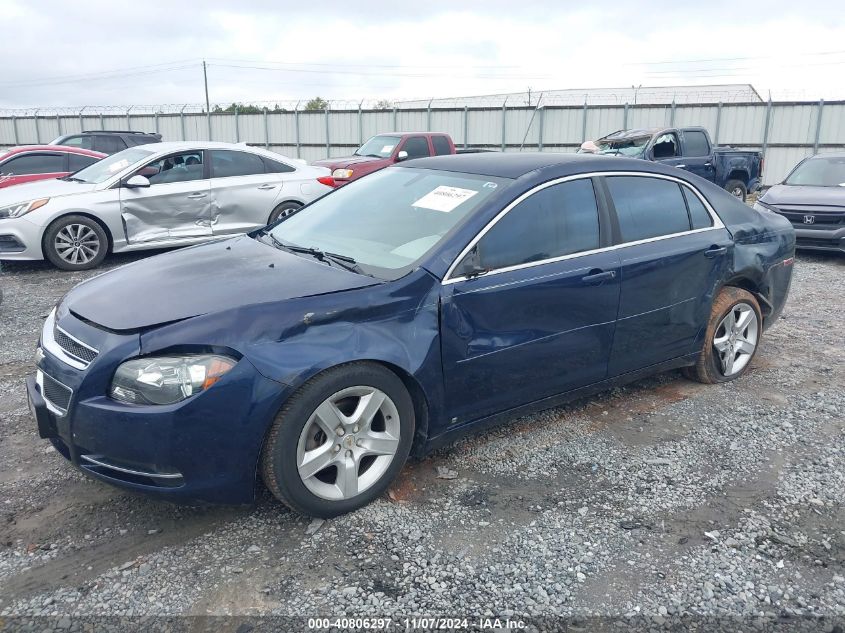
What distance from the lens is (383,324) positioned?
120 inches

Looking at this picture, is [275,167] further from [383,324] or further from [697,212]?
[383,324]

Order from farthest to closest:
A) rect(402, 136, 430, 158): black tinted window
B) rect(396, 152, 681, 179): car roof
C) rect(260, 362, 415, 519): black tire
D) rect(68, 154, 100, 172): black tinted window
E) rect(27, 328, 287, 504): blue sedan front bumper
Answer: rect(402, 136, 430, 158): black tinted window < rect(68, 154, 100, 172): black tinted window < rect(396, 152, 681, 179): car roof < rect(260, 362, 415, 519): black tire < rect(27, 328, 287, 504): blue sedan front bumper

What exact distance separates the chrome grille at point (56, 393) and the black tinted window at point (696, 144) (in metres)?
13.7

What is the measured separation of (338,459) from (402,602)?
2.30 ft

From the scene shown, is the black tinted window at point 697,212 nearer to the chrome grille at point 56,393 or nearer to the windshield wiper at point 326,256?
the windshield wiper at point 326,256

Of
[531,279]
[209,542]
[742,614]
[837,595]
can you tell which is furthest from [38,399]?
[837,595]

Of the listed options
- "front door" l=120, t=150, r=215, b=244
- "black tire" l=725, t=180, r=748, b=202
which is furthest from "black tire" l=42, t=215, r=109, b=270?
"black tire" l=725, t=180, r=748, b=202

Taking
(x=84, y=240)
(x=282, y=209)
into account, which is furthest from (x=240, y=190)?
(x=84, y=240)

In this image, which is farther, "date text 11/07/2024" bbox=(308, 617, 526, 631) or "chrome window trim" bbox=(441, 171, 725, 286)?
"chrome window trim" bbox=(441, 171, 725, 286)

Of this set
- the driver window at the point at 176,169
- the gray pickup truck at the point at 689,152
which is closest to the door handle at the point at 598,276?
the driver window at the point at 176,169

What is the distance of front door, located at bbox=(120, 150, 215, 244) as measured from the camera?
8578 millimetres

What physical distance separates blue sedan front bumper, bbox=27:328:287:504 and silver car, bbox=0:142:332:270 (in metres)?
5.28

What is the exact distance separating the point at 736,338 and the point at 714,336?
311 millimetres

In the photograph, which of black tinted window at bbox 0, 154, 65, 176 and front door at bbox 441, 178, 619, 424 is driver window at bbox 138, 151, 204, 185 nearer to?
black tinted window at bbox 0, 154, 65, 176
